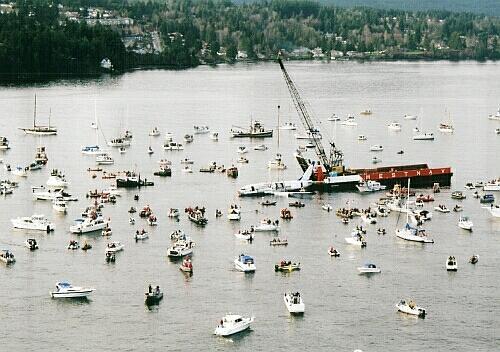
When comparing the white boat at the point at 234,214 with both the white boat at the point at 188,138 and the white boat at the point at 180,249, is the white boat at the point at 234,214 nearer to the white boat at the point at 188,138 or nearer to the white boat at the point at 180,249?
the white boat at the point at 180,249

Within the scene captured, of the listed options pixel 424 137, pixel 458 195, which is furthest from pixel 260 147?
pixel 458 195

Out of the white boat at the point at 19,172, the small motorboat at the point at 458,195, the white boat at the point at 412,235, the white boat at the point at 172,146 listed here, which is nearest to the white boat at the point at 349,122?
the white boat at the point at 172,146

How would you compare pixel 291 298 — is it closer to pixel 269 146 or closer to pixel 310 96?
pixel 269 146

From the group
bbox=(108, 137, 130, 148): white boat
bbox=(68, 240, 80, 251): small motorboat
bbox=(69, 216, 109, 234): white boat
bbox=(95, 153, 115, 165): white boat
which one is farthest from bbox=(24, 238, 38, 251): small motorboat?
bbox=(108, 137, 130, 148): white boat

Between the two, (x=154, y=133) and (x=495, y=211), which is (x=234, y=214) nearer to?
(x=495, y=211)

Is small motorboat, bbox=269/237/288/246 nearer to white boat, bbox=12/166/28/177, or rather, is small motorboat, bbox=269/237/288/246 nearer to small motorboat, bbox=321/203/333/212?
small motorboat, bbox=321/203/333/212
